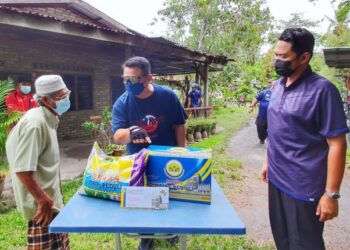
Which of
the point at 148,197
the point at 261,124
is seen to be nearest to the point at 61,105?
the point at 148,197

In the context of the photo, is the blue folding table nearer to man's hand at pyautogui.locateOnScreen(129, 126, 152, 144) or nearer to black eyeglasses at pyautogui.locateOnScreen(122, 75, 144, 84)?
man's hand at pyautogui.locateOnScreen(129, 126, 152, 144)

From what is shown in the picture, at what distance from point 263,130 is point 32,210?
21.6 ft

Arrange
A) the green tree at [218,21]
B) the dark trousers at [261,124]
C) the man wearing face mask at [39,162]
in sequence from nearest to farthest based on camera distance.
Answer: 1. the man wearing face mask at [39,162]
2. the dark trousers at [261,124]
3. the green tree at [218,21]

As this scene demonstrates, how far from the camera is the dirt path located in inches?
137

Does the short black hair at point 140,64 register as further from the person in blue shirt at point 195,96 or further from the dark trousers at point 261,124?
the person in blue shirt at point 195,96

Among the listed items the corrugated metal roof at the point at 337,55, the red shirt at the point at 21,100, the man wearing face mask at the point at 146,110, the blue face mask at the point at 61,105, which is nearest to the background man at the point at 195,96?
the corrugated metal roof at the point at 337,55

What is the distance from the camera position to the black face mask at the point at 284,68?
2.00 m

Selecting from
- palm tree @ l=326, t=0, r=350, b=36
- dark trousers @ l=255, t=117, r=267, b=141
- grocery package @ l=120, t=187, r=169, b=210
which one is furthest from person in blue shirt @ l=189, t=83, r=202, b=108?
grocery package @ l=120, t=187, r=169, b=210

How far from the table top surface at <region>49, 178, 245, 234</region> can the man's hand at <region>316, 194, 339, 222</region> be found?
1.76 ft

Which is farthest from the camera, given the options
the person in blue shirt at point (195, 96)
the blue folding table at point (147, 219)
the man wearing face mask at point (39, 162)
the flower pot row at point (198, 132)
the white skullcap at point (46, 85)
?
the person in blue shirt at point (195, 96)

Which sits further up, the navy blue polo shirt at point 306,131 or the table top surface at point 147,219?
the navy blue polo shirt at point 306,131

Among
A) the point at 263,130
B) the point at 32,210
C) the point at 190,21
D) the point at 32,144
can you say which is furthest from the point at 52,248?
the point at 190,21

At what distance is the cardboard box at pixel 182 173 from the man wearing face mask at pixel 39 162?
2.36 ft

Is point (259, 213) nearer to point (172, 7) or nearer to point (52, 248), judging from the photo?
point (52, 248)
